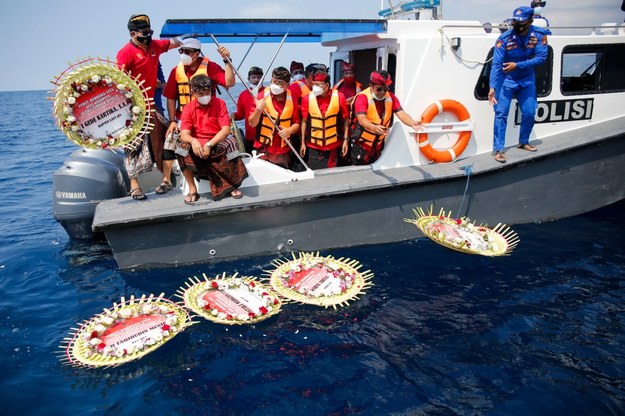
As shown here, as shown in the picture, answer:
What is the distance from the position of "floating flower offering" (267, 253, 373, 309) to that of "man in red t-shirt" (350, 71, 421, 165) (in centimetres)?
150

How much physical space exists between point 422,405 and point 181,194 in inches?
132

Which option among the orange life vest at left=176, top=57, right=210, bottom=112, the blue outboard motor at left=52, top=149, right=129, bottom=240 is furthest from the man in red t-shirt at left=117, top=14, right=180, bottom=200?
the blue outboard motor at left=52, top=149, right=129, bottom=240

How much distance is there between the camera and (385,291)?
4.71 metres

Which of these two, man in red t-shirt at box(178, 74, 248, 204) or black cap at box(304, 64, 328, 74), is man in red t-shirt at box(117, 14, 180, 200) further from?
black cap at box(304, 64, 328, 74)

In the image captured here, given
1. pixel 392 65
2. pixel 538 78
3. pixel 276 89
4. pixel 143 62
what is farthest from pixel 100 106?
pixel 538 78

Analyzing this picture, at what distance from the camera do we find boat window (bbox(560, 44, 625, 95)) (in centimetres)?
636

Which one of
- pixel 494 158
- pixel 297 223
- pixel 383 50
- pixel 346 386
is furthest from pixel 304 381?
pixel 383 50

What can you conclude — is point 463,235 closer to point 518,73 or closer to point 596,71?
point 518,73

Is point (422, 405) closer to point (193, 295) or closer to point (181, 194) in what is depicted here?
point (193, 295)

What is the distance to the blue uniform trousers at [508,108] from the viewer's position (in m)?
5.70

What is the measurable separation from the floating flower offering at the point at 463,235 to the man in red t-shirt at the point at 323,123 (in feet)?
4.18

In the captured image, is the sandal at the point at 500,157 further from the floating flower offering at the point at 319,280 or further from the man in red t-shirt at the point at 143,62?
the man in red t-shirt at the point at 143,62

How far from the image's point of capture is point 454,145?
19.5ft

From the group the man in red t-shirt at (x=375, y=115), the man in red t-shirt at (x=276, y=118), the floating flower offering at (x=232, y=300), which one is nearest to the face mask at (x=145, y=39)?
the man in red t-shirt at (x=276, y=118)
